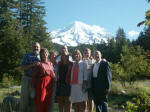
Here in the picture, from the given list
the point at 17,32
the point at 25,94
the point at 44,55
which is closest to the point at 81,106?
the point at 25,94

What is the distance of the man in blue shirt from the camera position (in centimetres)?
412

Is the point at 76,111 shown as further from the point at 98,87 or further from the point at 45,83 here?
the point at 45,83

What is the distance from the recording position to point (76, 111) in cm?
483

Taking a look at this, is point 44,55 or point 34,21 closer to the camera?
point 44,55

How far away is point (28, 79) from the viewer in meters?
4.16

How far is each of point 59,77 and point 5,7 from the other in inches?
1044

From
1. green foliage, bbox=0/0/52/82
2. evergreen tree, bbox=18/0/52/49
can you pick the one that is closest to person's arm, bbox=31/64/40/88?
green foliage, bbox=0/0/52/82

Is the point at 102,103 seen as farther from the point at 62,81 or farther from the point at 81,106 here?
the point at 62,81

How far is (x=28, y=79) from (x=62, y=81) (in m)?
0.79

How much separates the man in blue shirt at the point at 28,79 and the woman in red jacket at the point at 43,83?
0.17 metres

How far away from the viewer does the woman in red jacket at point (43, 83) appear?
13.1 feet

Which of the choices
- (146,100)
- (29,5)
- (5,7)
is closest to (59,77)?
(146,100)

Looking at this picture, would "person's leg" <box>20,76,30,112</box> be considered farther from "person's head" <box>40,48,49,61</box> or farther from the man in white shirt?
the man in white shirt

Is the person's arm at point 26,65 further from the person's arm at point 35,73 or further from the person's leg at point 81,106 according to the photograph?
the person's leg at point 81,106
